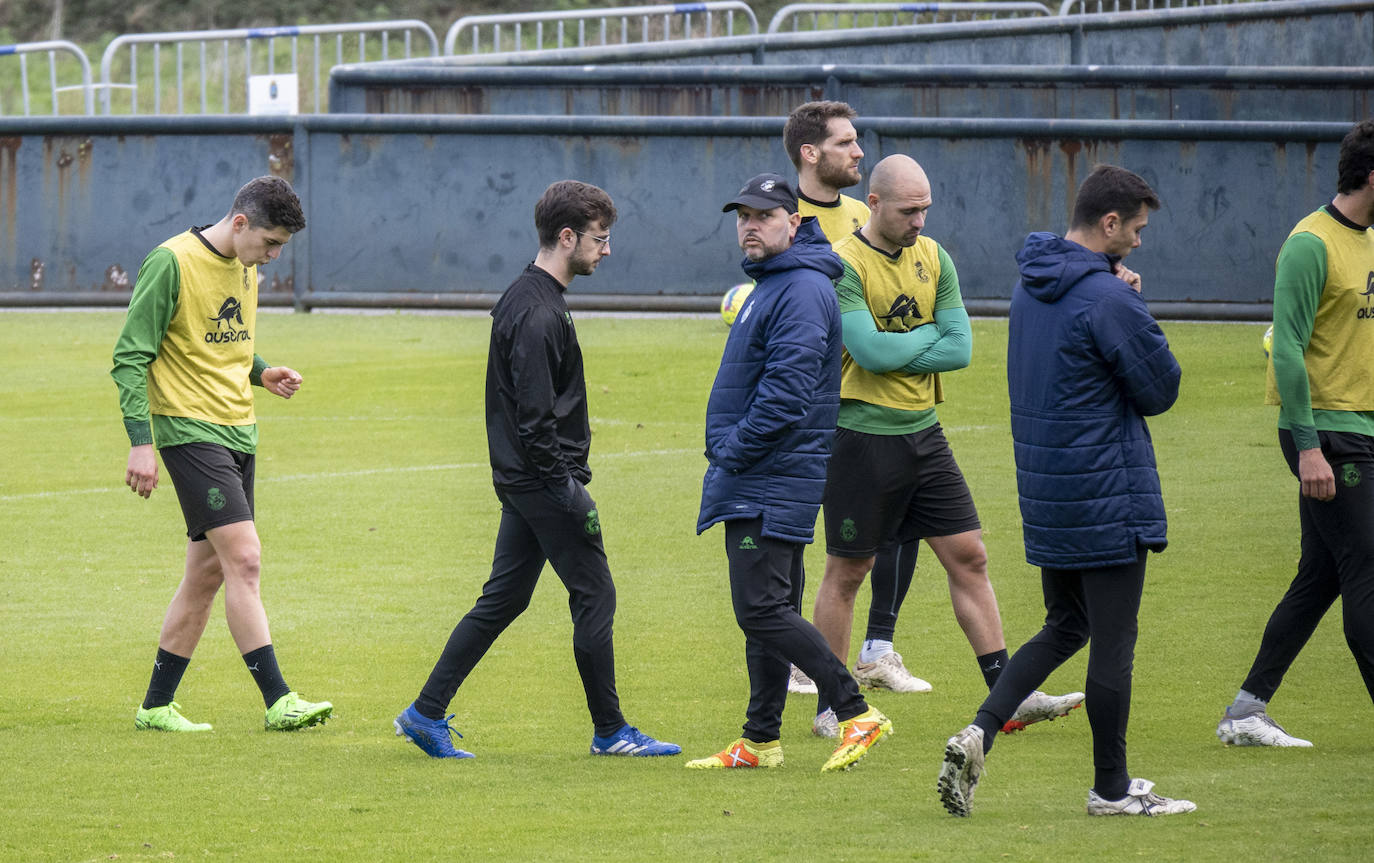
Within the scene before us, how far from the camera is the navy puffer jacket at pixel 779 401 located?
19.6 feet

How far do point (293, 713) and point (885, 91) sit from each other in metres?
14.4

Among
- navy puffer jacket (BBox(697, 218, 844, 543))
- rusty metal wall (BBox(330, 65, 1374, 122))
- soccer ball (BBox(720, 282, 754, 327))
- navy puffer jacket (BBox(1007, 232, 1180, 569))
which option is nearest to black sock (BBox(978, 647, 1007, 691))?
navy puffer jacket (BBox(697, 218, 844, 543))

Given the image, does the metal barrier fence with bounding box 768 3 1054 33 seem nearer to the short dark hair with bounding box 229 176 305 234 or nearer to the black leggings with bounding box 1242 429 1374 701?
the short dark hair with bounding box 229 176 305 234

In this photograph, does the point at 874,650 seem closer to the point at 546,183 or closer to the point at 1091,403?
the point at 1091,403

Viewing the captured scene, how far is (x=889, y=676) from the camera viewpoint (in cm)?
751

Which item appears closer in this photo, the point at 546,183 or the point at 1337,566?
the point at 1337,566

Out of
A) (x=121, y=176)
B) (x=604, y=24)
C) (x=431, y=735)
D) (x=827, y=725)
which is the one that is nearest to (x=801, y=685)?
(x=827, y=725)

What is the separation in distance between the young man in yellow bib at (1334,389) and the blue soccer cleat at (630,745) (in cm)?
194

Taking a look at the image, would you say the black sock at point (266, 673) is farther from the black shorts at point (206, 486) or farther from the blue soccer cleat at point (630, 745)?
the blue soccer cleat at point (630, 745)

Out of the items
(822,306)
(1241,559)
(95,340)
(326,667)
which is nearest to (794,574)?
(822,306)

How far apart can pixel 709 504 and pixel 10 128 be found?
15.2m

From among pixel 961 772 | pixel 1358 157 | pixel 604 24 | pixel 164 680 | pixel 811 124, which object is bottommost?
pixel 164 680

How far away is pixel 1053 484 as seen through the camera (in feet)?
18.4

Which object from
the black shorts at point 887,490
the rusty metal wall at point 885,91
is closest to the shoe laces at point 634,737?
the black shorts at point 887,490
